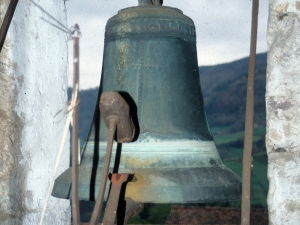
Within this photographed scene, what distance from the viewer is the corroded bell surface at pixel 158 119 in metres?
1.37

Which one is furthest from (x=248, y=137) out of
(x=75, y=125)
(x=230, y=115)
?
(x=230, y=115)

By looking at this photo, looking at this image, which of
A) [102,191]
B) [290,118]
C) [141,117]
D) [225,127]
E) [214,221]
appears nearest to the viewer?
[102,191]

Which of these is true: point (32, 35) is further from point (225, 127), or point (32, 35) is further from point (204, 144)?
point (225, 127)

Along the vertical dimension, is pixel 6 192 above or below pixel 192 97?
below

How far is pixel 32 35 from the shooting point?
67.1 inches

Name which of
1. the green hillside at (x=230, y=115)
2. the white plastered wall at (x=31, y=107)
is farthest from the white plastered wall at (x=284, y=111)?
the green hillside at (x=230, y=115)

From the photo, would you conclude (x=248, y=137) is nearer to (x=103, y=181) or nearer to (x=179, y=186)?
(x=179, y=186)

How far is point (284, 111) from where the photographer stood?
1324mm

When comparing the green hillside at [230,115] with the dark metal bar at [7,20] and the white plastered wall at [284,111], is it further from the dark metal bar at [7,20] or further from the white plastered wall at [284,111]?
the white plastered wall at [284,111]

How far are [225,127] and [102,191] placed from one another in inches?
355

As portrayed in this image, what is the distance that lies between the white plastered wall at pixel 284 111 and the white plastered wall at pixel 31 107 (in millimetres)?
598

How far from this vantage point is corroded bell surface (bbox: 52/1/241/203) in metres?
1.37

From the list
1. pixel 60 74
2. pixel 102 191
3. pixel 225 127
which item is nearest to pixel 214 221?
pixel 225 127

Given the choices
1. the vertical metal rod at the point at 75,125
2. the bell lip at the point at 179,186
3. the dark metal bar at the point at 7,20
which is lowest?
the bell lip at the point at 179,186
